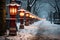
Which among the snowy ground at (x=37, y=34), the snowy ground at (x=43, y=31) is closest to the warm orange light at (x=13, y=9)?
the snowy ground at (x=37, y=34)

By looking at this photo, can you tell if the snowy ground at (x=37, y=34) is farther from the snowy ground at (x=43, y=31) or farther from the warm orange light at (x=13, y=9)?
the warm orange light at (x=13, y=9)

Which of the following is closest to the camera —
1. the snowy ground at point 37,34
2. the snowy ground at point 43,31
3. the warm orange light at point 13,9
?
the snowy ground at point 37,34

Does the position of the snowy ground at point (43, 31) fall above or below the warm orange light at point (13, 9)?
below

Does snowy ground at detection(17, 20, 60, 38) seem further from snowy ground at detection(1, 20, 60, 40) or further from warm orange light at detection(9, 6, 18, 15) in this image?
warm orange light at detection(9, 6, 18, 15)

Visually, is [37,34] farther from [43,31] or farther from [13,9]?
[43,31]

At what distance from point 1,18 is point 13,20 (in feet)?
2.81

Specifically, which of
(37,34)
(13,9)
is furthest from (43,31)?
(13,9)

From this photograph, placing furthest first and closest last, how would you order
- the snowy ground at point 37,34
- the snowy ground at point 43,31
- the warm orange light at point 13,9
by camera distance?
the snowy ground at point 43,31
the warm orange light at point 13,9
the snowy ground at point 37,34

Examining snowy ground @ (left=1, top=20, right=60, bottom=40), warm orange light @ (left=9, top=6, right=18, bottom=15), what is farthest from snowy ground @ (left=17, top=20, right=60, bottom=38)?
warm orange light @ (left=9, top=6, right=18, bottom=15)

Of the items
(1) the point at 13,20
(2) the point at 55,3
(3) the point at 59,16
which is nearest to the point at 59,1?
(2) the point at 55,3

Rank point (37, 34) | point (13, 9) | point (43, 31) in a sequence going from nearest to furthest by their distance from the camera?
point (13, 9) → point (37, 34) → point (43, 31)

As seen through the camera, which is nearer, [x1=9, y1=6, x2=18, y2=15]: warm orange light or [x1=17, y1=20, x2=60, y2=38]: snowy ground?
[x1=9, y1=6, x2=18, y2=15]: warm orange light

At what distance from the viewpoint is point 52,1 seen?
152 feet

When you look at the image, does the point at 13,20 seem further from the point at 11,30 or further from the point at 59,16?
the point at 59,16
